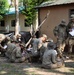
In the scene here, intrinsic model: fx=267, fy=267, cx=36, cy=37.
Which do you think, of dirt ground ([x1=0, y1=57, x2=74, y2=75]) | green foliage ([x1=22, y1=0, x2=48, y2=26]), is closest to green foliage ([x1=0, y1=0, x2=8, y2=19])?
green foliage ([x1=22, y1=0, x2=48, y2=26])

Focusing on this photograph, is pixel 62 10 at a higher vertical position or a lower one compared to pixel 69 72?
higher

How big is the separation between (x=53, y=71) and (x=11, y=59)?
9.49 feet

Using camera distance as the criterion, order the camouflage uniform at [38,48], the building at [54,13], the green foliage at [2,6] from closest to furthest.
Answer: the camouflage uniform at [38,48] → the building at [54,13] → the green foliage at [2,6]

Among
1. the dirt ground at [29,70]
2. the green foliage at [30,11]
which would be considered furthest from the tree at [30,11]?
the dirt ground at [29,70]

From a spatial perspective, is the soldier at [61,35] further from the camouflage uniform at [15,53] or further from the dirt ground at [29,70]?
the camouflage uniform at [15,53]

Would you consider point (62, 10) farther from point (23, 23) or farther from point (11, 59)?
point (23, 23)

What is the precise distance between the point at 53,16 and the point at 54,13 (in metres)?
0.23

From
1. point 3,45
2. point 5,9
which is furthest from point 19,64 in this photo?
point 5,9

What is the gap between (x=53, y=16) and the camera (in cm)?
1767

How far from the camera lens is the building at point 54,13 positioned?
53.0 feet

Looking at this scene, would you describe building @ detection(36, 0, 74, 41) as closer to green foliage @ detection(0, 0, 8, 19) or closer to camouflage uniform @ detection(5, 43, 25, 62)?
camouflage uniform @ detection(5, 43, 25, 62)

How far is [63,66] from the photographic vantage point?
34.8ft

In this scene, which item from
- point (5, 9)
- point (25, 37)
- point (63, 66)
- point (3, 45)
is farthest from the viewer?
point (5, 9)

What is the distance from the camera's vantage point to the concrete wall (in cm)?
1641
